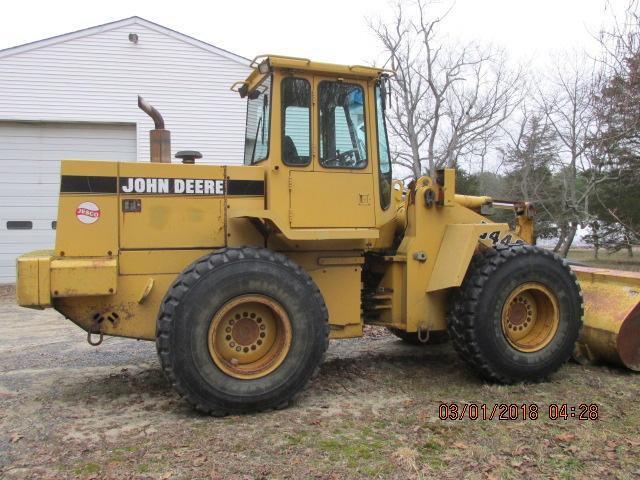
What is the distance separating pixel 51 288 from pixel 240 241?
1511 millimetres

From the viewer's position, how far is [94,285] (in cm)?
448

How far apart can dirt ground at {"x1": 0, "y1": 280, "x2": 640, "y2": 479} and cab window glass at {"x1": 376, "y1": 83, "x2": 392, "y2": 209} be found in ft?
5.58

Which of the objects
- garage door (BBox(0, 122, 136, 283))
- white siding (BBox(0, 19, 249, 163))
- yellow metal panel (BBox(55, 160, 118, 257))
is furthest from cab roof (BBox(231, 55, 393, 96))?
garage door (BBox(0, 122, 136, 283))

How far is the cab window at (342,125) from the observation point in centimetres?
502

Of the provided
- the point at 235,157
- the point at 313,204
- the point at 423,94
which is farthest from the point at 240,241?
the point at 423,94

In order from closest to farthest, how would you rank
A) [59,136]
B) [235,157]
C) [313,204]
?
1. [313,204]
2. [59,136]
3. [235,157]

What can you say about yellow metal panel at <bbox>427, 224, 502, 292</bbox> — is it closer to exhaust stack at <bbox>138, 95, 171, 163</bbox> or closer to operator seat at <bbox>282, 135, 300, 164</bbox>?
operator seat at <bbox>282, 135, 300, 164</bbox>

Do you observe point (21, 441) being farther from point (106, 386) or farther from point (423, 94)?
point (423, 94)

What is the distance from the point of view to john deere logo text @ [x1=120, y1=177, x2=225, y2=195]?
4711mm

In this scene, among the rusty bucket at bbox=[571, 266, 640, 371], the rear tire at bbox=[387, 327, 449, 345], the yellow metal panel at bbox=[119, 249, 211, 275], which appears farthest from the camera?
the rear tire at bbox=[387, 327, 449, 345]

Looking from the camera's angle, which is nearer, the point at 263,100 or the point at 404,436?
the point at 404,436

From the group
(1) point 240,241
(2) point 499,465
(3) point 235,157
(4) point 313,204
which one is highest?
(3) point 235,157

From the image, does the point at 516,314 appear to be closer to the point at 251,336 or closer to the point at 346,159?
the point at 346,159
